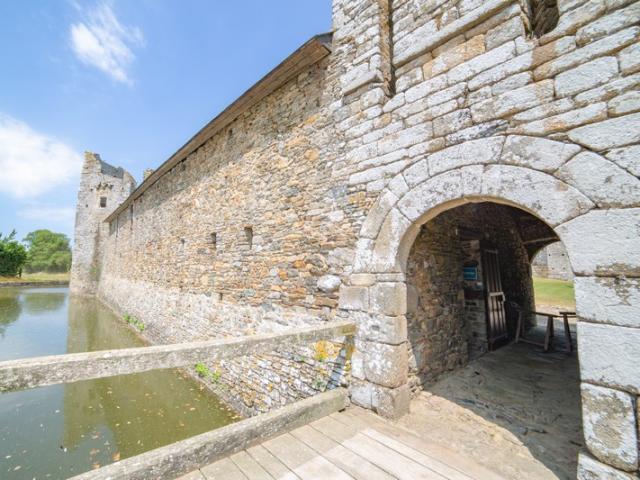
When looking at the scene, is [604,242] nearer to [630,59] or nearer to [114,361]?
[630,59]

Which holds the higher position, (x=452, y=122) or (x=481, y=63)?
(x=481, y=63)

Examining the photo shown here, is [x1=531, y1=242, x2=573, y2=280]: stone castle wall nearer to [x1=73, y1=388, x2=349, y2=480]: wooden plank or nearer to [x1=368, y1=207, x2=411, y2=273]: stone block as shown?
[x1=368, y1=207, x2=411, y2=273]: stone block

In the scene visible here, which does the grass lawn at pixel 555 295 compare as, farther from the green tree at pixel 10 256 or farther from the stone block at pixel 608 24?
the green tree at pixel 10 256

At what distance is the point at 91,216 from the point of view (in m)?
21.0

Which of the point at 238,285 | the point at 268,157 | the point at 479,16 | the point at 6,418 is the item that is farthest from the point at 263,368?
the point at 479,16

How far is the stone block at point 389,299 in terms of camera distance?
2766mm

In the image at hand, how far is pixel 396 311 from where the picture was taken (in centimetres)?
276

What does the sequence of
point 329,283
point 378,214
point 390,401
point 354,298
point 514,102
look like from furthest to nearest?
point 329,283, point 354,298, point 378,214, point 390,401, point 514,102

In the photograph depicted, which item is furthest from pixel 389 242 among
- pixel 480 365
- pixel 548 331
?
pixel 548 331

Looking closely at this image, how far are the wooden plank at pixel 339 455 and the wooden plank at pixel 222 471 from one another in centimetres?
53

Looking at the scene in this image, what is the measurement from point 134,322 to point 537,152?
12.5m

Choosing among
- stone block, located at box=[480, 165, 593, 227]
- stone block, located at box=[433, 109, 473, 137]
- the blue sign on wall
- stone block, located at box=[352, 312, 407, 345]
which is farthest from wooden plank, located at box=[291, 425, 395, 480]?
the blue sign on wall

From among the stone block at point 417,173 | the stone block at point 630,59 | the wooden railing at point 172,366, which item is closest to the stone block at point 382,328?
the wooden railing at point 172,366

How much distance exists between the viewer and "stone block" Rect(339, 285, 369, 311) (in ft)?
9.76
